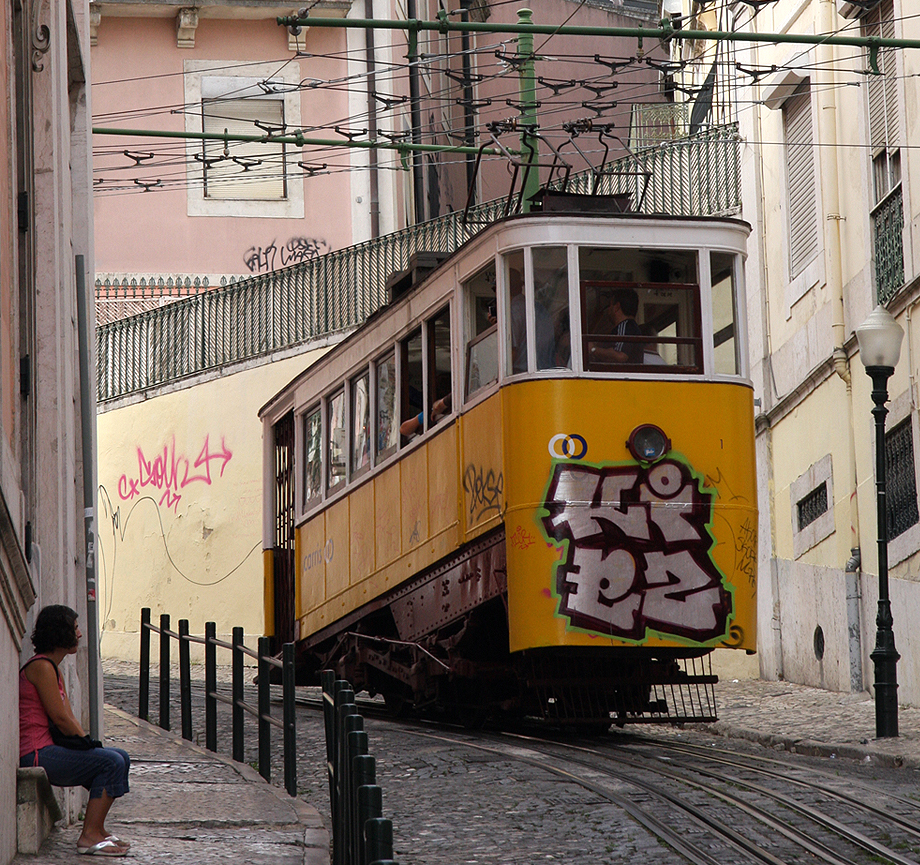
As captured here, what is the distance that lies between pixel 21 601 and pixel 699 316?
6108mm

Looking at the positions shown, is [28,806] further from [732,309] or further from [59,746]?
[732,309]

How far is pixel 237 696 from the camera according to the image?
11445 mm

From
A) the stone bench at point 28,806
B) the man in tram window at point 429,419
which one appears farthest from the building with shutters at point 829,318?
the stone bench at point 28,806

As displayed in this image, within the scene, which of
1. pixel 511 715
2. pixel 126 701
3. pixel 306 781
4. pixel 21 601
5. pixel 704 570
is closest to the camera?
pixel 21 601

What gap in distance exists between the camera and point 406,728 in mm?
13727

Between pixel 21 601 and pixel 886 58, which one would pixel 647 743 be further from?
pixel 886 58

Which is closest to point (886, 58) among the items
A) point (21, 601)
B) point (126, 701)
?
point (126, 701)

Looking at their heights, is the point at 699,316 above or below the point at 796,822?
above

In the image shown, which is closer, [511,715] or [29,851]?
[29,851]

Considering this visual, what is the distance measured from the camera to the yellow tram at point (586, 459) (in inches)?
460

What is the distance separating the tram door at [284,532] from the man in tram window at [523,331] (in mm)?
5399

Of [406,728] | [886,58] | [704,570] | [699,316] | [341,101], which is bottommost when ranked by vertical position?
[406,728]

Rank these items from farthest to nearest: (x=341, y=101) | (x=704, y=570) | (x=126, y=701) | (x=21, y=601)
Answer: (x=341, y=101)
(x=126, y=701)
(x=704, y=570)
(x=21, y=601)

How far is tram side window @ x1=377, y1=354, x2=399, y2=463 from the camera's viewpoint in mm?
13859
